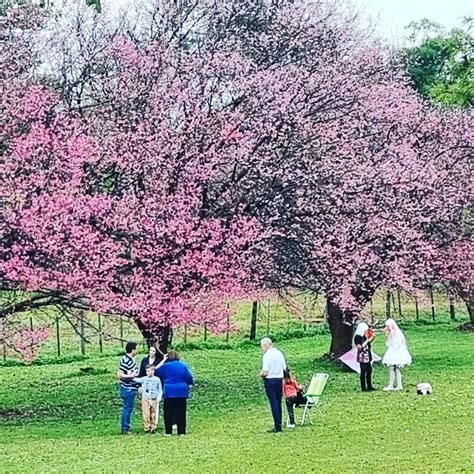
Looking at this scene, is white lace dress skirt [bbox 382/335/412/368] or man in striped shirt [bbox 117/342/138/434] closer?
man in striped shirt [bbox 117/342/138/434]

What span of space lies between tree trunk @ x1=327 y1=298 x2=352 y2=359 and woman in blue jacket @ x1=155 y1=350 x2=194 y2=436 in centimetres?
1276

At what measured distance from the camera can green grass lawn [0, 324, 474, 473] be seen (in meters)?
12.4

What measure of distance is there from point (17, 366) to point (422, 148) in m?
13.9

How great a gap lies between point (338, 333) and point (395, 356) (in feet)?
25.4

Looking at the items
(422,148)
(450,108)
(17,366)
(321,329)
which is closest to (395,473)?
(422,148)

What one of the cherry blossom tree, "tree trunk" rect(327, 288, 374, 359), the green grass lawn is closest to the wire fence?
"tree trunk" rect(327, 288, 374, 359)

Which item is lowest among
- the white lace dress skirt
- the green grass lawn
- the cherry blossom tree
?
the green grass lawn

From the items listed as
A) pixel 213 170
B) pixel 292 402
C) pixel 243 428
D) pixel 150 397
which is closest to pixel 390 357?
pixel 292 402

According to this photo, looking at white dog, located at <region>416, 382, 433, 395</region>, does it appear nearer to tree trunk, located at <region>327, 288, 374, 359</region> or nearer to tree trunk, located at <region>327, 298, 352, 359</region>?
tree trunk, located at <region>327, 288, 374, 359</region>

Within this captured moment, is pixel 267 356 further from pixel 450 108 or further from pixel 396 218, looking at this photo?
pixel 450 108

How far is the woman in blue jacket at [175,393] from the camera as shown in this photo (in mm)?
15562

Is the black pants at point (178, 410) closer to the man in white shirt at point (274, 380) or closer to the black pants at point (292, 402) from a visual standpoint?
the man in white shirt at point (274, 380)

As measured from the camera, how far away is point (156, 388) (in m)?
16.2

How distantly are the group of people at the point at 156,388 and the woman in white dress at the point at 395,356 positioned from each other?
6030 millimetres
